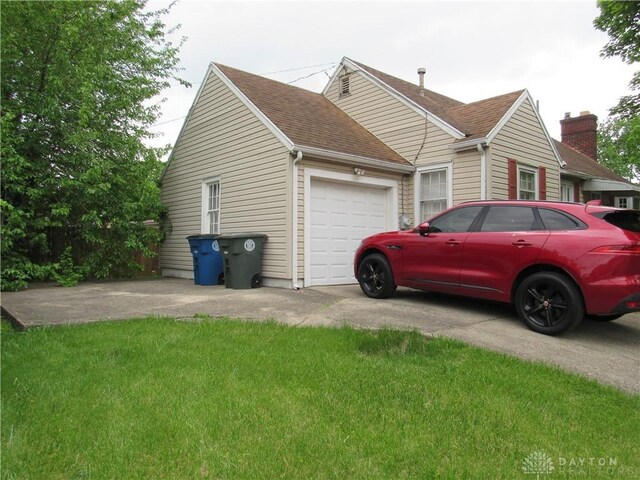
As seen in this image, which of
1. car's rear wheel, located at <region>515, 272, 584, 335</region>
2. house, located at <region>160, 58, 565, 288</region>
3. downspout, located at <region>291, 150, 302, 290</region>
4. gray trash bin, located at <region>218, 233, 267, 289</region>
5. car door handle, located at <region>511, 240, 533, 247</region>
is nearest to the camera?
car's rear wheel, located at <region>515, 272, 584, 335</region>

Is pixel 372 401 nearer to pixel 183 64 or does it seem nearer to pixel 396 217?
pixel 396 217

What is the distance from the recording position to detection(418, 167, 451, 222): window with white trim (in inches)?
394

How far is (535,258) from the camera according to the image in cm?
527

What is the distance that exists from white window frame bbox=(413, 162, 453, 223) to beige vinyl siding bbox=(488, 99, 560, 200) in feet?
2.95

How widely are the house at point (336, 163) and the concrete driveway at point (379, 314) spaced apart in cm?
155

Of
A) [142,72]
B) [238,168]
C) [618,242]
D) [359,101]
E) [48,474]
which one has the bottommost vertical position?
[48,474]

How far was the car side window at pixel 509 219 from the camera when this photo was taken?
5609 mm

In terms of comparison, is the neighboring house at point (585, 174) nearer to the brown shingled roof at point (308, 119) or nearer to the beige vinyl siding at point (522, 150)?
the beige vinyl siding at point (522, 150)

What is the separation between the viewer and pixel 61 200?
1037cm

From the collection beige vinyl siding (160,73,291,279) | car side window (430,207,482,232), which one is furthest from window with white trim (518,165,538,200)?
beige vinyl siding (160,73,291,279)

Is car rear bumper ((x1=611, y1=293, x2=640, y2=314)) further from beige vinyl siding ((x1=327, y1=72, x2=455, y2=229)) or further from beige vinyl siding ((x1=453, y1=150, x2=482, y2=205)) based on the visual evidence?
beige vinyl siding ((x1=327, y1=72, x2=455, y2=229))

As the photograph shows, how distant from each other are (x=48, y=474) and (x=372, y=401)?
79.8 inches

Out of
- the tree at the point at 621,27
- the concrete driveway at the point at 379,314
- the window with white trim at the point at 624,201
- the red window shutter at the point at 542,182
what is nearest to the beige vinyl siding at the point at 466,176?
the red window shutter at the point at 542,182

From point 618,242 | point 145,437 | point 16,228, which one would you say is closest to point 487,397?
point 145,437
